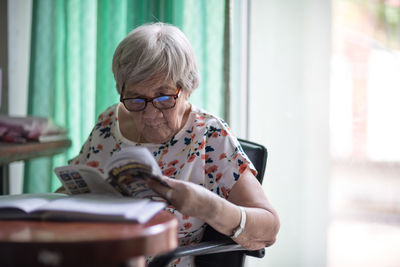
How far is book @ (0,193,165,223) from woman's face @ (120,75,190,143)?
389 millimetres

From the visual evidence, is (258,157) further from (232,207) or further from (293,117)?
(293,117)

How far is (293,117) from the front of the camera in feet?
7.32

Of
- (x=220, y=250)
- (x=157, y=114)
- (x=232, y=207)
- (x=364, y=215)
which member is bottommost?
(x=364, y=215)

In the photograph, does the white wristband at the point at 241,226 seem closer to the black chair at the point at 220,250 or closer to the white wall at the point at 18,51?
the black chair at the point at 220,250

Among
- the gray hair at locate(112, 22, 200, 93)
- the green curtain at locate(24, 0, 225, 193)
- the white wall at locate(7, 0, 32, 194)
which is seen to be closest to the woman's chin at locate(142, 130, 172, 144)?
the gray hair at locate(112, 22, 200, 93)

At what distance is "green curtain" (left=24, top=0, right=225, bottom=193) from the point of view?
85.1 inches

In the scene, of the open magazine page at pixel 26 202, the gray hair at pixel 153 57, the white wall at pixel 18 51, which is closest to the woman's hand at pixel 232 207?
the open magazine page at pixel 26 202

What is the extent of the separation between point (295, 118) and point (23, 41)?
1623 millimetres

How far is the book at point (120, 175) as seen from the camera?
1.01 m

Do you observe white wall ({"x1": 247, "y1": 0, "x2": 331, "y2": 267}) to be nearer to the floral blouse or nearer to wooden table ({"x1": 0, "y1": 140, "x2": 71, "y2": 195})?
the floral blouse

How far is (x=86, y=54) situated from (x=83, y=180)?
1.35 metres

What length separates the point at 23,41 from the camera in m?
2.76

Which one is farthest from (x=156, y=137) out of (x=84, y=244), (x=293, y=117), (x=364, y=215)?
(x=364, y=215)

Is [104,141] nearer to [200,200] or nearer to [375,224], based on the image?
[200,200]
